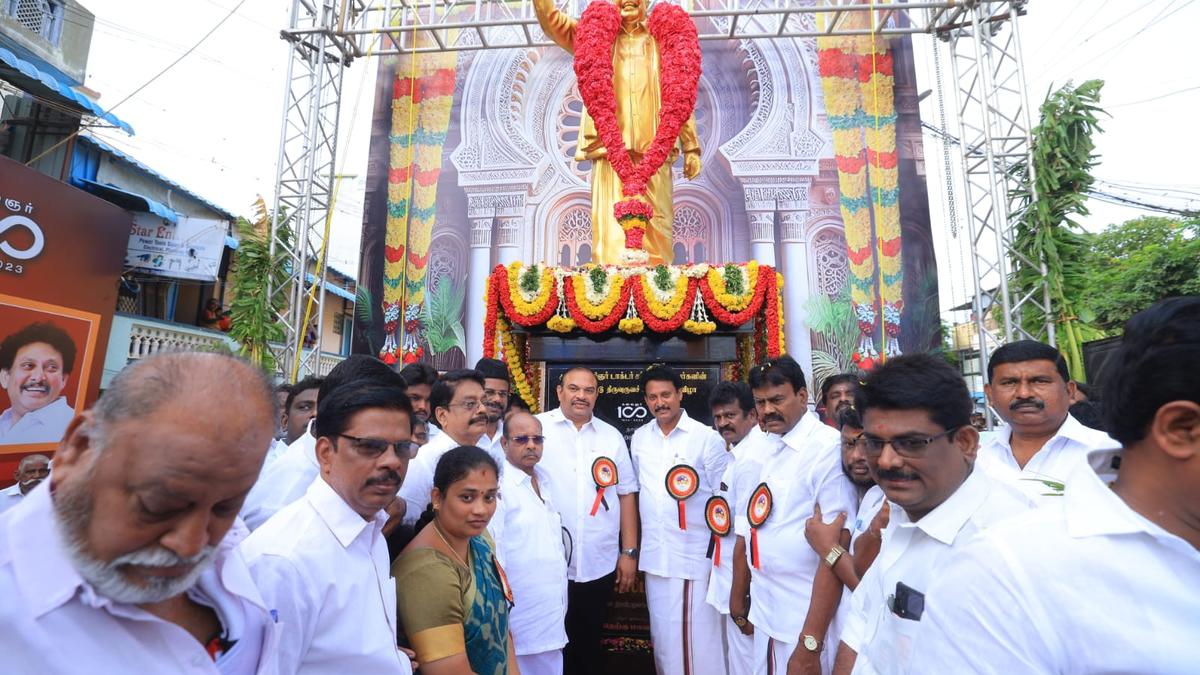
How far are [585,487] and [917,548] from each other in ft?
7.25

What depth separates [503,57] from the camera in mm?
9797

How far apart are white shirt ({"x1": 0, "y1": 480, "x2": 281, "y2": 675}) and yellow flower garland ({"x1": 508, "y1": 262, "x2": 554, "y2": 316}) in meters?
4.80

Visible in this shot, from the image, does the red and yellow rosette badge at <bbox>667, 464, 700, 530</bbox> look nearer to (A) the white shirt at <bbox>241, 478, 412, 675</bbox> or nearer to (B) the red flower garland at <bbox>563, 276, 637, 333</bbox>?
(A) the white shirt at <bbox>241, 478, 412, 675</bbox>

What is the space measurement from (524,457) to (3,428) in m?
4.35

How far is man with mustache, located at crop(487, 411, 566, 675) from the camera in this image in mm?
2568

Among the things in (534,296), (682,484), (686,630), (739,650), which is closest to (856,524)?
(739,650)

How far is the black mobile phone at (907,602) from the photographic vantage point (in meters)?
1.22

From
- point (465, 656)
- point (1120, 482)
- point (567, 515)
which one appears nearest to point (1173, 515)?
point (1120, 482)

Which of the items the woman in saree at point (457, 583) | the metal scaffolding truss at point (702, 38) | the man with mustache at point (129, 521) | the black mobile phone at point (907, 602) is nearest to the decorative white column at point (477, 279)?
the metal scaffolding truss at point (702, 38)

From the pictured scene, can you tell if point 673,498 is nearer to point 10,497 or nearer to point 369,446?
point 369,446

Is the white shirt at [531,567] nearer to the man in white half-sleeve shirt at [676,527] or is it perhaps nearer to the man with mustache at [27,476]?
the man in white half-sleeve shirt at [676,527]

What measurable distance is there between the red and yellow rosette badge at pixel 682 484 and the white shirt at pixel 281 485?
1885 millimetres

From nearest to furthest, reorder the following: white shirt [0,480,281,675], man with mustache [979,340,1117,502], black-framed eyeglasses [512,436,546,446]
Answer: white shirt [0,480,281,675], man with mustache [979,340,1117,502], black-framed eyeglasses [512,436,546,446]

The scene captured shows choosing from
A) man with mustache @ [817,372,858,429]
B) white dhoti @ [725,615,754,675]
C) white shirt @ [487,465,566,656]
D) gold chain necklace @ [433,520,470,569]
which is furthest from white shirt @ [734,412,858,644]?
gold chain necklace @ [433,520,470,569]
